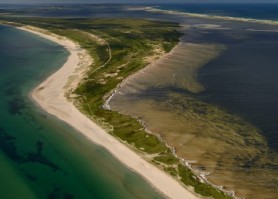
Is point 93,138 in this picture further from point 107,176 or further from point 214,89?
point 214,89

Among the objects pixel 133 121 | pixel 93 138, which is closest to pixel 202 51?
pixel 133 121

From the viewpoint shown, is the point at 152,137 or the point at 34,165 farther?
the point at 152,137

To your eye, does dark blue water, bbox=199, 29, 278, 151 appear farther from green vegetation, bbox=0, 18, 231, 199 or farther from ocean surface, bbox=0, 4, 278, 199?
green vegetation, bbox=0, 18, 231, 199

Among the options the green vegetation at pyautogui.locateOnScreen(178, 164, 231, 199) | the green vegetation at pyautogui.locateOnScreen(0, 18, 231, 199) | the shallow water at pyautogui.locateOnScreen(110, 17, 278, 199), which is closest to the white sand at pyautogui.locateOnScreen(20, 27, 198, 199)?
the green vegetation at pyautogui.locateOnScreen(178, 164, 231, 199)

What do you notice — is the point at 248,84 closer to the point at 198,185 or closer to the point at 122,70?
the point at 122,70

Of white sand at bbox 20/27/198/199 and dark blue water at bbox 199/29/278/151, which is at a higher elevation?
dark blue water at bbox 199/29/278/151

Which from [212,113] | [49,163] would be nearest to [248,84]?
[212,113]

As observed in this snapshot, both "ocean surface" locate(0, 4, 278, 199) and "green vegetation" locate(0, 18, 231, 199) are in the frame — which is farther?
"green vegetation" locate(0, 18, 231, 199)
